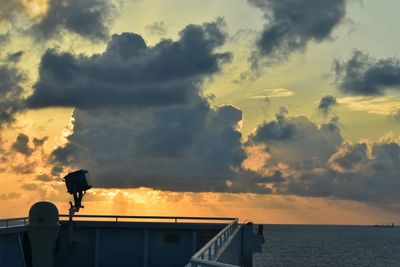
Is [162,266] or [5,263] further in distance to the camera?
[162,266]

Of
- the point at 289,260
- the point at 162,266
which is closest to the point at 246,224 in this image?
the point at 162,266

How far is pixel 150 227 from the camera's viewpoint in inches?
1761

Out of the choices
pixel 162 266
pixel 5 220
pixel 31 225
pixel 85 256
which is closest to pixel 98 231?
pixel 85 256

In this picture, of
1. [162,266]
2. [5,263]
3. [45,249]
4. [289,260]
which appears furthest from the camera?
[289,260]

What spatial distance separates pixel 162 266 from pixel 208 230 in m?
3.89

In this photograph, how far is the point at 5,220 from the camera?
38.6 meters

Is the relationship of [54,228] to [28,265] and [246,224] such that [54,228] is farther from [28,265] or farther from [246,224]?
[246,224]

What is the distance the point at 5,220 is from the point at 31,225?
4.60 meters

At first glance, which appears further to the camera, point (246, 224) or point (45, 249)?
Result: point (246, 224)

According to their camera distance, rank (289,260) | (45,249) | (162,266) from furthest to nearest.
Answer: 1. (289,260)
2. (162,266)
3. (45,249)

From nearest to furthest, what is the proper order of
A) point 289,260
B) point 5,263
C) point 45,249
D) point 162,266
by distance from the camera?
point 45,249 < point 5,263 < point 162,266 < point 289,260

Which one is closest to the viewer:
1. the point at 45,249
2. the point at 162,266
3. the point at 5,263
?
the point at 45,249

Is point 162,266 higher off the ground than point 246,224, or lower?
lower

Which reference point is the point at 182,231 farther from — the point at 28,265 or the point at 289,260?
the point at 289,260
